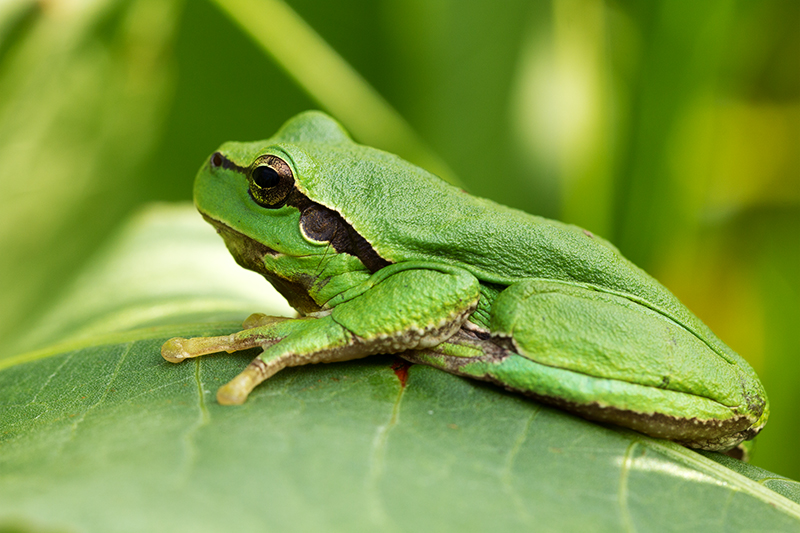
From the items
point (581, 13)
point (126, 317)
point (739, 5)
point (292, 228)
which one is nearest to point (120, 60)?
point (126, 317)

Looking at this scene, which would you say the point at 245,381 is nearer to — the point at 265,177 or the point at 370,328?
the point at 370,328

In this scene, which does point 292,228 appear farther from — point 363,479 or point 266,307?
point 363,479

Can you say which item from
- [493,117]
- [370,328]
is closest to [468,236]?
[370,328]

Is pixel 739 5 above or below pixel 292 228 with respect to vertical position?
above

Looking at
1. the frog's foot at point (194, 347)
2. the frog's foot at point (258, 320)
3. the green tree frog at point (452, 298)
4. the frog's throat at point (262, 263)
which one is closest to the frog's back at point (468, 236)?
the green tree frog at point (452, 298)

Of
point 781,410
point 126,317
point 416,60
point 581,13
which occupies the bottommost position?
point 126,317
